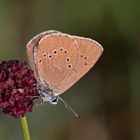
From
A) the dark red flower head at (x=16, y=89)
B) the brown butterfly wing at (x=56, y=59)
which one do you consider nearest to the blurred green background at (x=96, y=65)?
the brown butterfly wing at (x=56, y=59)

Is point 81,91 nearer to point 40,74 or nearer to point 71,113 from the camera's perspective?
point 71,113

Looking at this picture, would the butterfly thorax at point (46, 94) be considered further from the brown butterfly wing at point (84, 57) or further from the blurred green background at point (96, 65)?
the blurred green background at point (96, 65)

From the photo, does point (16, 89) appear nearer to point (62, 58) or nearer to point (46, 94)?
point (46, 94)

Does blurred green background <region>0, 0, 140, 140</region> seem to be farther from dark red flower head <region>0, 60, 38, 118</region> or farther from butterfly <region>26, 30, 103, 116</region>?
dark red flower head <region>0, 60, 38, 118</region>

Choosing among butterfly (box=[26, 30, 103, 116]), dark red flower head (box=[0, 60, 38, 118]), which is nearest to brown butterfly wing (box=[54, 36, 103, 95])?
butterfly (box=[26, 30, 103, 116])

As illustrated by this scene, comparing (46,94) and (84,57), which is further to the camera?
(84,57)

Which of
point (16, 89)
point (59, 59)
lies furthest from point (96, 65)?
point (16, 89)

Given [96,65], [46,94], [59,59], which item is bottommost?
[96,65]
